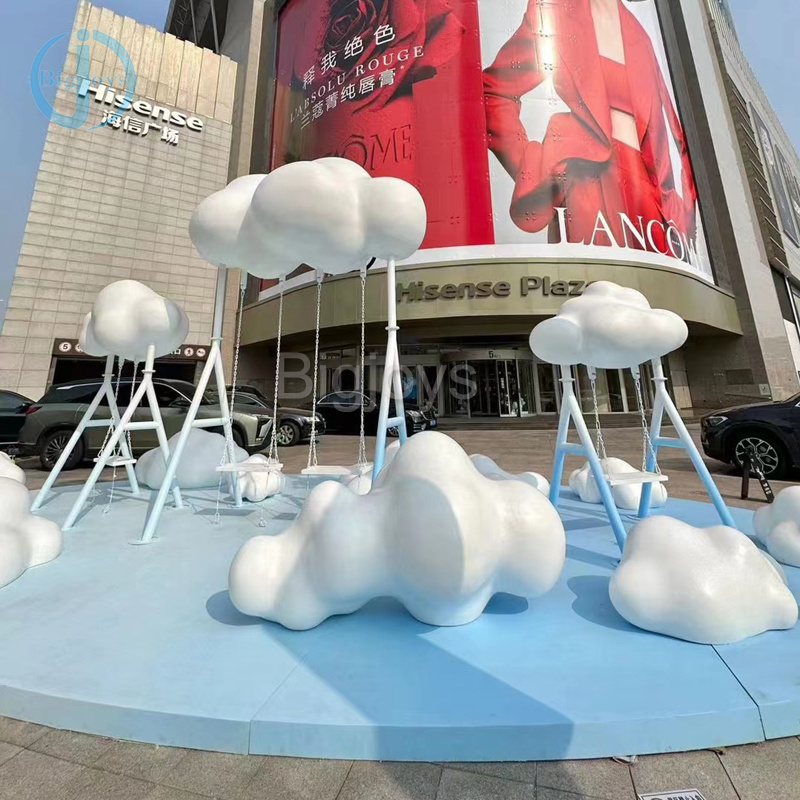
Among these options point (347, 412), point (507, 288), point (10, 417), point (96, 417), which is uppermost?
point (507, 288)

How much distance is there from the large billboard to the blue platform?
1674cm

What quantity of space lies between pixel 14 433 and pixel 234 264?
8.96 metres

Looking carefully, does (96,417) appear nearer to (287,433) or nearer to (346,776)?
(287,433)

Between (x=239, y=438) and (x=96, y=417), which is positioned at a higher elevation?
(x=96, y=417)

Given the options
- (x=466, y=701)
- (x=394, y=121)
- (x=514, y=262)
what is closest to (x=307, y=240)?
(x=466, y=701)

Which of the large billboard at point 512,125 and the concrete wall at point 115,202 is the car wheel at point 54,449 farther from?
the large billboard at point 512,125

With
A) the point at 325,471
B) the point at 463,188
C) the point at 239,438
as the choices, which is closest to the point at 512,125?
the point at 463,188

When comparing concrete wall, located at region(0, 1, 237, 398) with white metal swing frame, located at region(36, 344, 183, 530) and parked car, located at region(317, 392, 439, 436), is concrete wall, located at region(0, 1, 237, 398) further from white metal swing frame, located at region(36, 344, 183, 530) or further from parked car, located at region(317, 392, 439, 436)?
white metal swing frame, located at region(36, 344, 183, 530)

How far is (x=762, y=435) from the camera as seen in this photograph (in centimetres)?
669

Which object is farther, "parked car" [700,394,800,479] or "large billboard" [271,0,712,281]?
"large billboard" [271,0,712,281]

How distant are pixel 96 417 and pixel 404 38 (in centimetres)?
2032

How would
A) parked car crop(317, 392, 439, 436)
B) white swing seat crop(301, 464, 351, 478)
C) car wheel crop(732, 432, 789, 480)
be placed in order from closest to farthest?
white swing seat crop(301, 464, 351, 478)
car wheel crop(732, 432, 789, 480)
parked car crop(317, 392, 439, 436)

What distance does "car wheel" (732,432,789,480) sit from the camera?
656cm

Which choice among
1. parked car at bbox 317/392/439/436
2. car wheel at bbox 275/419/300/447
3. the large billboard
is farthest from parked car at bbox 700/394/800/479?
the large billboard
